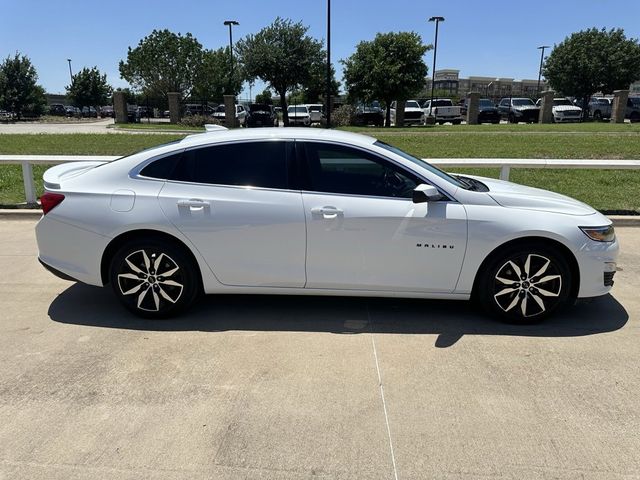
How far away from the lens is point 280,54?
33.0 meters

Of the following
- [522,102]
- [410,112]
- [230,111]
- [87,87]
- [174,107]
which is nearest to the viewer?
[230,111]

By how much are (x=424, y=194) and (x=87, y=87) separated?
6056 cm

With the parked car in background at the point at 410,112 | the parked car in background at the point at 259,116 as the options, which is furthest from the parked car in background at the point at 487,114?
the parked car in background at the point at 259,116

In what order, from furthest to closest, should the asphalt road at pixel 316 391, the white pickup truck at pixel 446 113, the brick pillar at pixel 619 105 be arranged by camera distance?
the white pickup truck at pixel 446 113 → the brick pillar at pixel 619 105 → the asphalt road at pixel 316 391

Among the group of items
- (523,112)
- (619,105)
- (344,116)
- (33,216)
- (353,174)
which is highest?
(619,105)

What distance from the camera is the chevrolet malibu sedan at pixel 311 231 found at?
3982 millimetres

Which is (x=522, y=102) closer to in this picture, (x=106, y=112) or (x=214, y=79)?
(x=214, y=79)

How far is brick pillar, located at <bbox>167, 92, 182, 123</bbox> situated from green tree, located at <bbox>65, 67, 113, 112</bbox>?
26.0m

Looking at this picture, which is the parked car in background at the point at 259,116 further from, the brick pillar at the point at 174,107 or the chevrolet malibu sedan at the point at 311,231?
the chevrolet malibu sedan at the point at 311,231

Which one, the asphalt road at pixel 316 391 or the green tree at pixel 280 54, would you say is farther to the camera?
the green tree at pixel 280 54

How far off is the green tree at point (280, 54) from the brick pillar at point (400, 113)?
21.6ft

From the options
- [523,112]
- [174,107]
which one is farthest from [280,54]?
[523,112]

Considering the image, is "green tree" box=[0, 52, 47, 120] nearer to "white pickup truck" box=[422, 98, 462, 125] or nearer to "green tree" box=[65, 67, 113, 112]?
"green tree" box=[65, 67, 113, 112]

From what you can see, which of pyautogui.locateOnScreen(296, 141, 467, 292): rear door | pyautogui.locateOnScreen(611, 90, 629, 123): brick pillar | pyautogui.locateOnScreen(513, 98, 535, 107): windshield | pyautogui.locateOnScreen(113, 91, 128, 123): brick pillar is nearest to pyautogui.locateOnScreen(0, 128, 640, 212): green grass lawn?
pyautogui.locateOnScreen(296, 141, 467, 292): rear door
